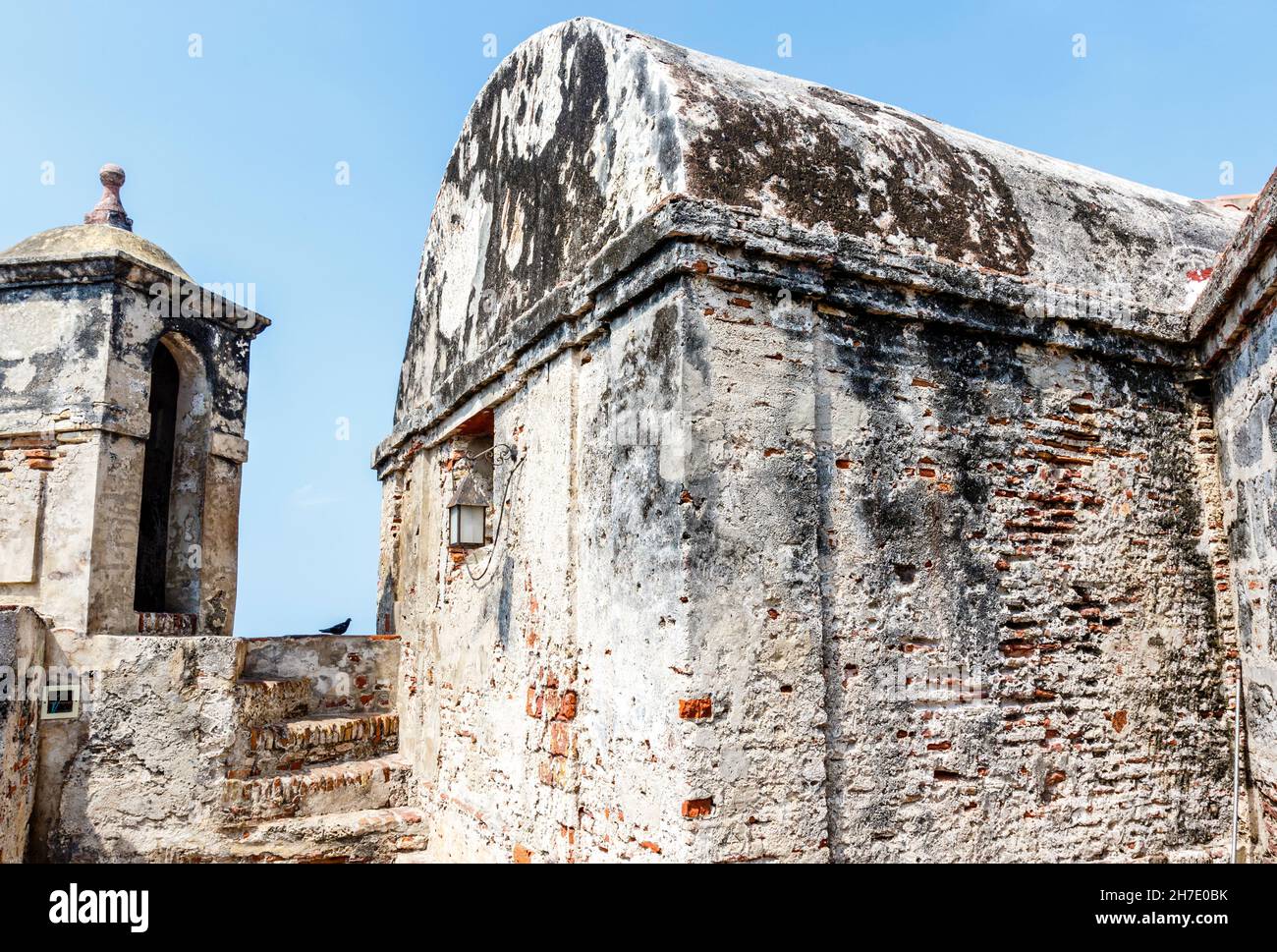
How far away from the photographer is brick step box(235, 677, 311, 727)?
638 centimetres

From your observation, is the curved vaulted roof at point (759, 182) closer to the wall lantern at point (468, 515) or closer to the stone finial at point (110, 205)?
the wall lantern at point (468, 515)

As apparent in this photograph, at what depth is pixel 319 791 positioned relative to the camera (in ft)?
21.5

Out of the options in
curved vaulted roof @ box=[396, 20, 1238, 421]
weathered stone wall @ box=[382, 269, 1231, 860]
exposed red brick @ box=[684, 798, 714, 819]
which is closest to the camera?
exposed red brick @ box=[684, 798, 714, 819]

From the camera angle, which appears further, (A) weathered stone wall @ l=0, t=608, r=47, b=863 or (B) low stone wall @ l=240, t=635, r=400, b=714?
(B) low stone wall @ l=240, t=635, r=400, b=714

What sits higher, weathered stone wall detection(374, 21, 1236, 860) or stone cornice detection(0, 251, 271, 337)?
stone cornice detection(0, 251, 271, 337)

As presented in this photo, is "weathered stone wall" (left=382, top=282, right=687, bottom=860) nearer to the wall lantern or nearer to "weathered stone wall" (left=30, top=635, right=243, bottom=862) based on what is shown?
the wall lantern

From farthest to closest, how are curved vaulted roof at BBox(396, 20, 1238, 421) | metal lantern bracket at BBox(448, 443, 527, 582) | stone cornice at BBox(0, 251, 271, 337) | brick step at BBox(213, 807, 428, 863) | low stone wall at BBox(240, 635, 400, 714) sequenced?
1. stone cornice at BBox(0, 251, 271, 337)
2. low stone wall at BBox(240, 635, 400, 714)
3. brick step at BBox(213, 807, 428, 863)
4. metal lantern bracket at BBox(448, 443, 527, 582)
5. curved vaulted roof at BBox(396, 20, 1238, 421)

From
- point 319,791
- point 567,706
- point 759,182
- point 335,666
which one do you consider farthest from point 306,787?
point 759,182

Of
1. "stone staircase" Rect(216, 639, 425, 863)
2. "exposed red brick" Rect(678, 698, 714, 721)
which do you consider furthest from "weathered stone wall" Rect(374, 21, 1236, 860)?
"stone staircase" Rect(216, 639, 425, 863)

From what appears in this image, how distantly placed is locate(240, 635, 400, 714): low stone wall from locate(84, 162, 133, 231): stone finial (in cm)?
372

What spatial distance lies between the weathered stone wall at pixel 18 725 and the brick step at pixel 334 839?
110cm

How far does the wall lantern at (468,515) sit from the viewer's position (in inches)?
226

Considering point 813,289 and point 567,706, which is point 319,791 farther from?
point 813,289

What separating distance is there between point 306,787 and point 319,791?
0.32ft
